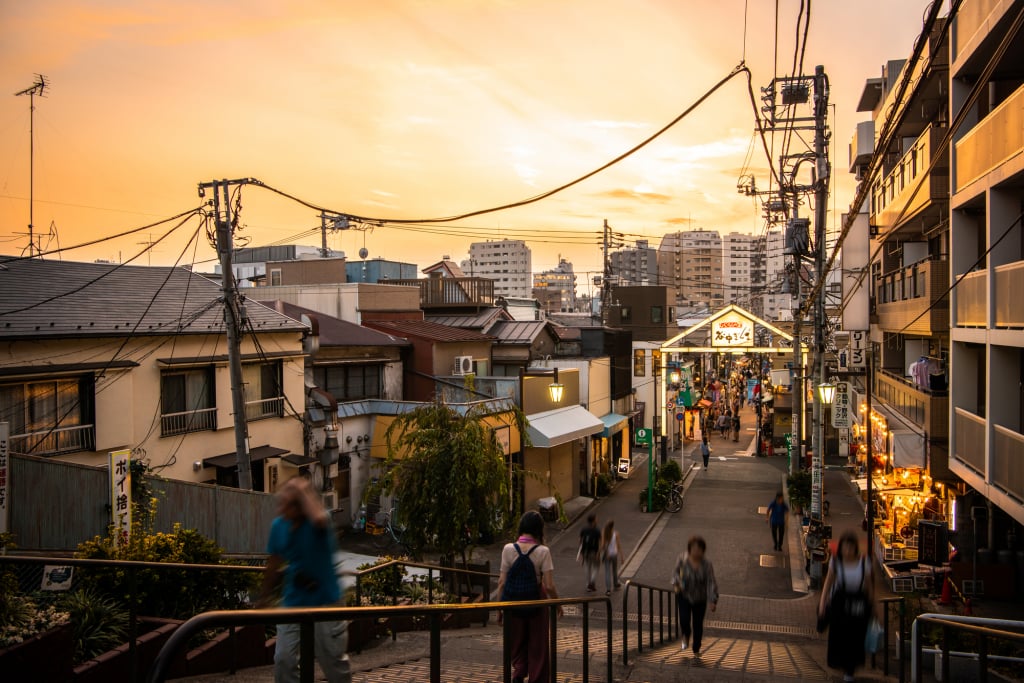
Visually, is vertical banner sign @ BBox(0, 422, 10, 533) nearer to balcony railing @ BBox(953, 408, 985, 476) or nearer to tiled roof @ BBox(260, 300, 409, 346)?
tiled roof @ BBox(260, 300, 409, 346)

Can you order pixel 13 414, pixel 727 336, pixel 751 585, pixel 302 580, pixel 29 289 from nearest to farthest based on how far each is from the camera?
1. pixel 302 580
2. pixel 13 414
3. pixel 29 289
4. pixel 751 585
5. pixel 727 336

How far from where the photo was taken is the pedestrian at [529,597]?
6969 mm

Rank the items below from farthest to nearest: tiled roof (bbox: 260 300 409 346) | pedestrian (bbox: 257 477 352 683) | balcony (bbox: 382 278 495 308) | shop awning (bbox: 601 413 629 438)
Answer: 1. balcony (bbox: 382 278 495 308)
2. shop awning (bbox: 601 413 629 438)
3. tiled roof (bbox: 260 300 409 346)
4. pedestrian (bbox: 257 477 352 683)

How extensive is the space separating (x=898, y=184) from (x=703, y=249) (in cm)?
14074

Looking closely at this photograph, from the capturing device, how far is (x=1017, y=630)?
18.4ft

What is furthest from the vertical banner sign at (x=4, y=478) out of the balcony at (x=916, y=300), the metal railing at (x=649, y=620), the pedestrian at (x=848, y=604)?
the balcony at (x=916, y=300)

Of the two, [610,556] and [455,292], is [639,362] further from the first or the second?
[610,556]

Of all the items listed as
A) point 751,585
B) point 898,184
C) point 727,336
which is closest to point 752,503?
point 727,336

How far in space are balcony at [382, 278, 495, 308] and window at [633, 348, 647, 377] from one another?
31.0 feet

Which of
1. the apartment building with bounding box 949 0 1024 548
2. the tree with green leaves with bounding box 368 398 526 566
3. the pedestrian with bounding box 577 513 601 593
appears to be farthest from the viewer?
the pedestrian with bounding box 577 513 601 593

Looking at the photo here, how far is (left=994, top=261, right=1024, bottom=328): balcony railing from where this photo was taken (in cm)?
1222

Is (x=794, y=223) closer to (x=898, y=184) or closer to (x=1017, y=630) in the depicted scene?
(x=898, y=184)

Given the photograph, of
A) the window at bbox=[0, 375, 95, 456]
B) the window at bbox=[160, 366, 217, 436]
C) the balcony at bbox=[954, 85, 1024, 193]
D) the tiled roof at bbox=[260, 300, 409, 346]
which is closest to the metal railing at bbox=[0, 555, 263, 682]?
the window at bbox=[0, 375, 95, 456]

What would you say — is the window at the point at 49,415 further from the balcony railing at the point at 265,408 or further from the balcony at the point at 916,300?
the balcony at the point at 916,300
